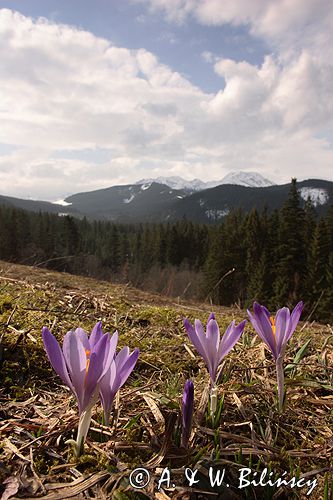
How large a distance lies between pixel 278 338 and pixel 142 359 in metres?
0.84

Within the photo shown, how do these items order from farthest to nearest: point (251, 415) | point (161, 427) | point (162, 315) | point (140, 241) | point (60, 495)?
point (140, 241) → point (162, 315) → point (251, 415) → point (161, 427) → point (60, 495)

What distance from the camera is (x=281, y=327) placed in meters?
1.39

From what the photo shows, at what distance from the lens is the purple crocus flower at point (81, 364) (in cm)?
101

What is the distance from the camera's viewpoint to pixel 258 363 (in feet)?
6.65

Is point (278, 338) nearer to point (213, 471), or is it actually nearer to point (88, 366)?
point (213, 471)

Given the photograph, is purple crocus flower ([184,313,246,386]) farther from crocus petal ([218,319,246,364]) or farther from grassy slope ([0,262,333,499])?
grassy slope ([0,262,333,499])

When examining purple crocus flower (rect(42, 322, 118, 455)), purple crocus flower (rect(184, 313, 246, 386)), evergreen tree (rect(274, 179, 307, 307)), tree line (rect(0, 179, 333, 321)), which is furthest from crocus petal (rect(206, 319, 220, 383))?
evergreen tree (rect(274, 179, 307, 307))

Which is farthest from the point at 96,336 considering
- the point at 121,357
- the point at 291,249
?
the point at 291,249

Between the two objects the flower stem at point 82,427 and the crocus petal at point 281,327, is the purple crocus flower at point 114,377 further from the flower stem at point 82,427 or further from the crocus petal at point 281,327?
the crocus petal at point 281,327

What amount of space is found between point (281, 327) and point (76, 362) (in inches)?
29.8

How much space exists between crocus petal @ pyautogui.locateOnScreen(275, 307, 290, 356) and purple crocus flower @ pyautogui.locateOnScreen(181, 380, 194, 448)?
459 millimetres

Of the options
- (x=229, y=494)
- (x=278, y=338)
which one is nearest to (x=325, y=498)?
(x=229, y=494)

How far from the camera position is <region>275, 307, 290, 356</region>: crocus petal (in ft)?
4.53

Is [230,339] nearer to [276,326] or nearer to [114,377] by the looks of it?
[276,326]
